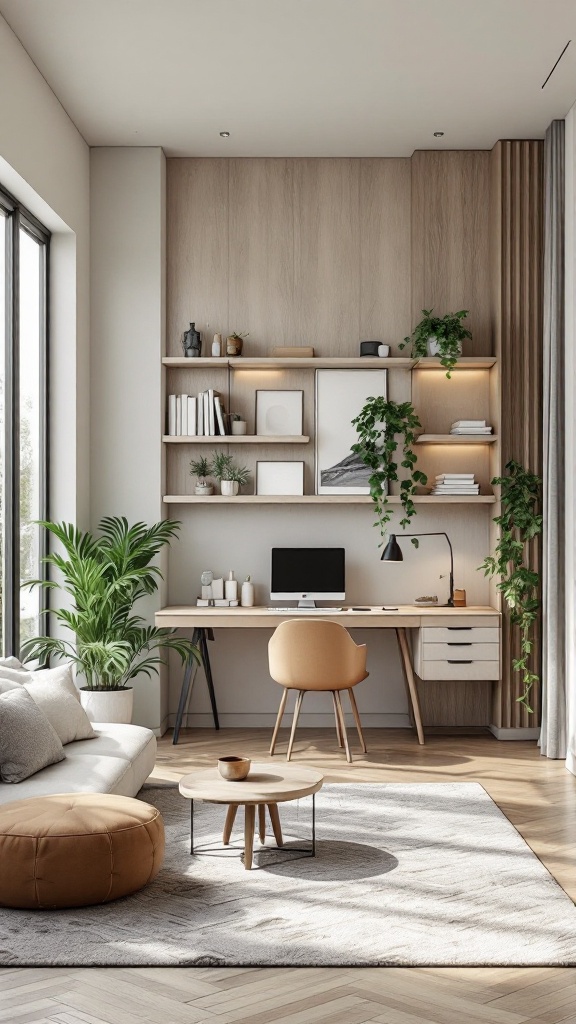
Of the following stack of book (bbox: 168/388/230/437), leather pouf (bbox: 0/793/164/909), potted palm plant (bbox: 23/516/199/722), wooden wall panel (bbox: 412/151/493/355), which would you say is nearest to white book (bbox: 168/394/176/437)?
stack of book (bbox: 168/388/230/437)

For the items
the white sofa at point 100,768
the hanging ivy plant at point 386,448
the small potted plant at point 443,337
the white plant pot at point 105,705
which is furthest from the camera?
the hanging ivy plant at point 386,448

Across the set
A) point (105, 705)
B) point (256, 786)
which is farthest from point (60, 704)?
point (105, 705)

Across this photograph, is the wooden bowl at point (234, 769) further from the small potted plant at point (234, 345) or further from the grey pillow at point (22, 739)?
the small potted plant at point (234, 345)

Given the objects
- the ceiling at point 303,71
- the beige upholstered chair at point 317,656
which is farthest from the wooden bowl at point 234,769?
the ceiling at point 303,71

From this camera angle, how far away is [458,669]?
5.71 metres

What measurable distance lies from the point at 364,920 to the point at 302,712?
3175 mm

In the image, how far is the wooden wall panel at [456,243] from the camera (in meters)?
6.18

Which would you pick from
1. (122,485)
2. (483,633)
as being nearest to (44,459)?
(122,485)

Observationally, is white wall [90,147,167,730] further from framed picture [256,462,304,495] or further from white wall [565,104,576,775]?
white wall [565,104,576,775]

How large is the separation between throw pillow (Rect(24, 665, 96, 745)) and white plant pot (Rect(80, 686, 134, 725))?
2.94 feet

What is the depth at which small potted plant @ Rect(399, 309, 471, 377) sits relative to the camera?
5.84 m

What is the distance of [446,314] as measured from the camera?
6152mm

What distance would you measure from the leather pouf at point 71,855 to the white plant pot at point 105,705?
6.74 ft

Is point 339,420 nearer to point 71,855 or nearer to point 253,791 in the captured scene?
point 253,791
